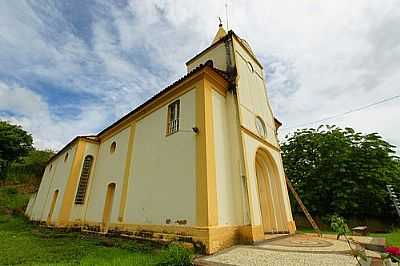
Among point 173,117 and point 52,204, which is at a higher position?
point 173,117

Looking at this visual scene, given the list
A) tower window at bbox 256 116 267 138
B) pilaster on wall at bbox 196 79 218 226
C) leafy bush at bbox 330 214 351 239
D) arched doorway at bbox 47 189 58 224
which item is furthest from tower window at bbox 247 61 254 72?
arched doorway at bbox 47 189 58 224

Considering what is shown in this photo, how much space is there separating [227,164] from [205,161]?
4.36 ft

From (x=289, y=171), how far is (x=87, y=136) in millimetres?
15699

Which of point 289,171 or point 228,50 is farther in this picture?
point 289,171

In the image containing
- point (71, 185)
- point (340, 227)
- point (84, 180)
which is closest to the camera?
point (340, 227)

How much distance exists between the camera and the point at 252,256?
5348mm

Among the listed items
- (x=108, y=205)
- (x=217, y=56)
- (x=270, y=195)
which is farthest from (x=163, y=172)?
(x=217, y=56)

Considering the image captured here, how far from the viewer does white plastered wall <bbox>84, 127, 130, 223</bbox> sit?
11.0 m

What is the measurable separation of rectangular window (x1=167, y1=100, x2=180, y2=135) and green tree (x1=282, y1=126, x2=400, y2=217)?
12427 mm

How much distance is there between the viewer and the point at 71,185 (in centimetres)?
1327

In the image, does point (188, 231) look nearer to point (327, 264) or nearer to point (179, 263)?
point (179, 263)

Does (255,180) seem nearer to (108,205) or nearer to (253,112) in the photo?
(253,112)

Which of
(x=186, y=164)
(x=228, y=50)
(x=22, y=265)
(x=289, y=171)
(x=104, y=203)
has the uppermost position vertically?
A: (x=228, y=50)

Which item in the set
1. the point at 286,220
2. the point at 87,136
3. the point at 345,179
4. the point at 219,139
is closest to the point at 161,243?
the point at 219,139
